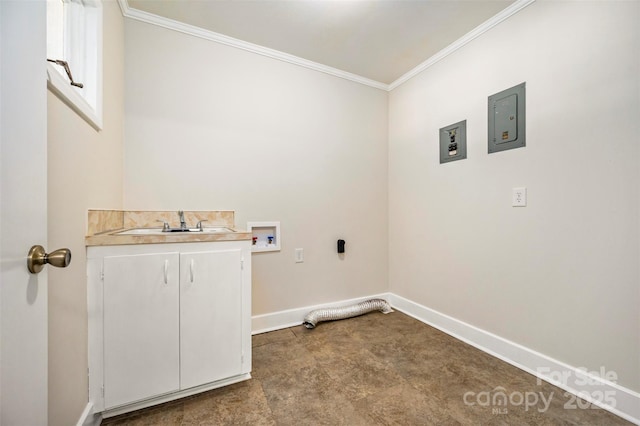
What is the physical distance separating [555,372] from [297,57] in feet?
9.78

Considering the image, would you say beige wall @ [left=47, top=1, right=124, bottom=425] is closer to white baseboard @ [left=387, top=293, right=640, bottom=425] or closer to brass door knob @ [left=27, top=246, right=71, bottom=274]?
brass door knob @ [left=27, top=246, right=71, bottom=274]

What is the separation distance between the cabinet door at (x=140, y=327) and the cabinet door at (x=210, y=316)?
0.05m

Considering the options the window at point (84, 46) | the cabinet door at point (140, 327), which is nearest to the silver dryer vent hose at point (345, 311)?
the cabinet door at point (140, 327)

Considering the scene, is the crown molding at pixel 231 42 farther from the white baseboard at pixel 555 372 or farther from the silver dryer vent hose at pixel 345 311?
the white baseboard at pixel 555 372

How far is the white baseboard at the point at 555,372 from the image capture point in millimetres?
1282

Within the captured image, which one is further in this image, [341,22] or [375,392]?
[341,22]

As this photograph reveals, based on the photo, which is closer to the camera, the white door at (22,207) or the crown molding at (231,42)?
the white door at (22,207)

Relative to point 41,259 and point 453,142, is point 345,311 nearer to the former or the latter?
point 453,142

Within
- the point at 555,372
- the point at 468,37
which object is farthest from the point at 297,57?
the point at 555,372

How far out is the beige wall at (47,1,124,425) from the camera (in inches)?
37.4

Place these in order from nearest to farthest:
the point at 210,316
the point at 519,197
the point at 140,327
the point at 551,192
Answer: the point at 140,327 < the point at 210,316 < the point at 551,192 < the point at 519,197

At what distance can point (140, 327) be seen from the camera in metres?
1.30

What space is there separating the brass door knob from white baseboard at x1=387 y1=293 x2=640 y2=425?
2300mm

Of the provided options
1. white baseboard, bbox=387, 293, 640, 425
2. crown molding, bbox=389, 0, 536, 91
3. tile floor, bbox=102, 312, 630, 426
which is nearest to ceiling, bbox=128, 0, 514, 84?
crown molding, bbox=389, 0, 536, 91
